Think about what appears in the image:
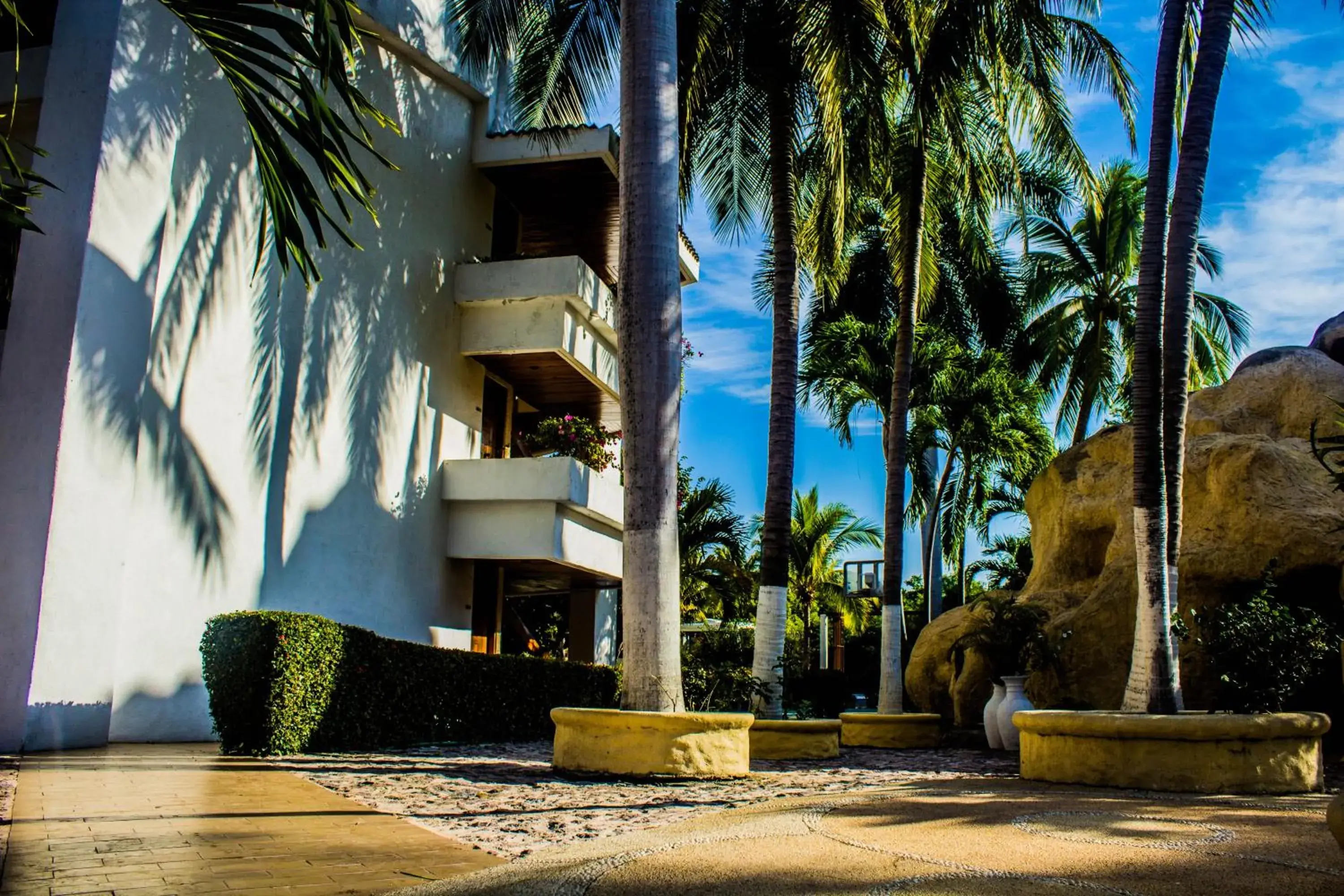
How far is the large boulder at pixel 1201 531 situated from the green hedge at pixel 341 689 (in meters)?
7.04

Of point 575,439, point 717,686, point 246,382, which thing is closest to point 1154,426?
point 717,686

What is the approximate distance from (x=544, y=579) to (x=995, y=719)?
320 inches

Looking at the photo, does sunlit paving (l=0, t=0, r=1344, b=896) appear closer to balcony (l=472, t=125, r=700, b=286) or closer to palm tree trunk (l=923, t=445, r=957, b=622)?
balcony (l=472, t=125, r=700, b=286)

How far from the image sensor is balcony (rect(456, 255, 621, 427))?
50.9 feet

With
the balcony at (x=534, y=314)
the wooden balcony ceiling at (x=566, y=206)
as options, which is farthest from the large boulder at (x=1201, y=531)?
the wooden balcony ceiling at (x=566, y=206)

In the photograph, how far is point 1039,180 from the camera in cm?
2683

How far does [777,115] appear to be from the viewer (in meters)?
13.2

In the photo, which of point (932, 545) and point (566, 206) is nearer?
point (566, 206)

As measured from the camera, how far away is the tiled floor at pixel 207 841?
383 centimetres

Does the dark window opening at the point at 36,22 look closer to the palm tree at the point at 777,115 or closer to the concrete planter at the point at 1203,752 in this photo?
the palm tree at the point at 777,115

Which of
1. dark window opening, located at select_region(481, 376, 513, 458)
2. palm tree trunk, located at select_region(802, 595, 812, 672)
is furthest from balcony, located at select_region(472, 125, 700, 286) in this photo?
palm tree trunk, located at select_region(802, 595, 812, 672)

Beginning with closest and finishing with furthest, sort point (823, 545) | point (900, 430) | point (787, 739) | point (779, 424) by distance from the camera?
1. point (787, 739)
2. point (779, 424)
3. point (900, 430)
4. point (823, 545)

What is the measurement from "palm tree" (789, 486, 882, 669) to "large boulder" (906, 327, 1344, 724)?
19.7m

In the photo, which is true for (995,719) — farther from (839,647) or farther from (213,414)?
(839,647)
